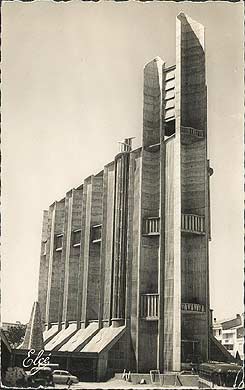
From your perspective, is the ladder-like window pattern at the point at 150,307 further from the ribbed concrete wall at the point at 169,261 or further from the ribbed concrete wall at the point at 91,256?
the ribbed concrete wall at the point at 91,256

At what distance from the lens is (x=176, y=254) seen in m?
18.5

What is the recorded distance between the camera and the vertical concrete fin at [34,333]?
15.9m

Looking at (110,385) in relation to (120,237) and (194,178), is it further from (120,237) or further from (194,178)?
(194,178)

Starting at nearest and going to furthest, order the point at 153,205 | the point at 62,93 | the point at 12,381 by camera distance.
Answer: the point at 12,381 < the point at 62,93 < the point at 153,205

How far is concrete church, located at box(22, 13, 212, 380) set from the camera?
18.1 m

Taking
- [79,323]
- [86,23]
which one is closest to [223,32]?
[86,23]

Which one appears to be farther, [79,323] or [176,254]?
[79,323]

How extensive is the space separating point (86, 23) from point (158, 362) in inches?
416

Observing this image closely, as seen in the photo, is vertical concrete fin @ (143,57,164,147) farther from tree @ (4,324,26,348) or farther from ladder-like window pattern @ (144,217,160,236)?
tree @ (4,324,26,348)

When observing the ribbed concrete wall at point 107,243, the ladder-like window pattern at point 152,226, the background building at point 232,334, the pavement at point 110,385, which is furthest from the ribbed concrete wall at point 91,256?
the pavement at point 110,385

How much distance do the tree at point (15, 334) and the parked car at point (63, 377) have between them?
4.95ft

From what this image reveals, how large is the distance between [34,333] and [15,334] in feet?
1.89

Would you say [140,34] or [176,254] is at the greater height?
[140,34]

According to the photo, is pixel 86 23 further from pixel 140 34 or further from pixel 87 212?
pixel 87 212
